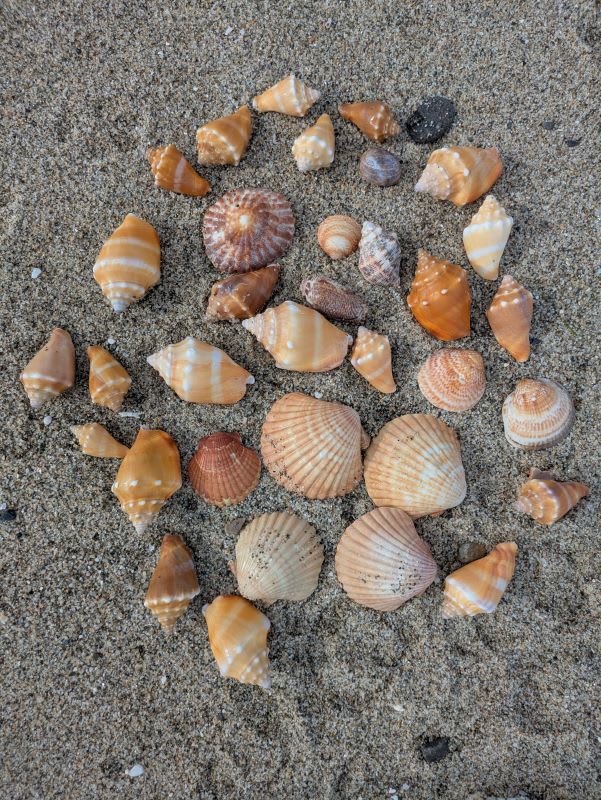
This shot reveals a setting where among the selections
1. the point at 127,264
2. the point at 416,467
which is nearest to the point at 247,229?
the point at 127,264

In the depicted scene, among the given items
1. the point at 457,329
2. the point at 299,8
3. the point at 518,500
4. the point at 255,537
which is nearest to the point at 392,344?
the point at 457,329

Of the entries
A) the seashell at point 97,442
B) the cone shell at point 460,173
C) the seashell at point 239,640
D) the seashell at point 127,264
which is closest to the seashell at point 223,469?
the seashell at point 97,442

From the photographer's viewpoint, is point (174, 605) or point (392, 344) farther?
point (392, 344)

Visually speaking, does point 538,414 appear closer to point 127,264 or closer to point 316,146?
point 316,146

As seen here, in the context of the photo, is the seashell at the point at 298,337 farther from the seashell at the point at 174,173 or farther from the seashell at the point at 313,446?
the seashell at the point at 174,173

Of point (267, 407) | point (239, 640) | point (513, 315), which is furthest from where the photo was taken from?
point (267, 407)

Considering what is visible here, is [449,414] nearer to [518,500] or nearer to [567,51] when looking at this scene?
[518,500]

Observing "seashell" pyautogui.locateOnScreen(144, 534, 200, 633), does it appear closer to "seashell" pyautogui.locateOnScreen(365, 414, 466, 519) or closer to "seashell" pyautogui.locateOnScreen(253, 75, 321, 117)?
"seashell" pyautogui.locateOnScreen(365, 414, 466, 519)

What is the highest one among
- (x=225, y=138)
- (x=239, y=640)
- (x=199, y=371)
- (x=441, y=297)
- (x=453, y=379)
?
(x=225, y=138)
